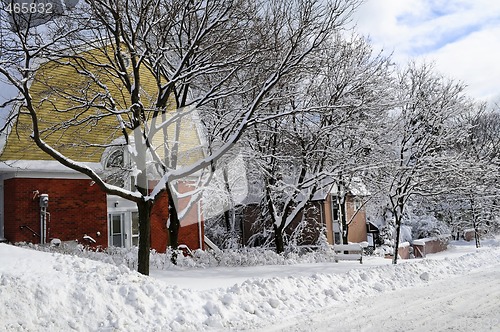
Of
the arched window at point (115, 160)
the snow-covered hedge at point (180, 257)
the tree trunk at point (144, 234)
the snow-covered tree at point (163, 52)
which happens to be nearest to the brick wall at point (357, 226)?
the snow-covered hedge at point (180, 257)

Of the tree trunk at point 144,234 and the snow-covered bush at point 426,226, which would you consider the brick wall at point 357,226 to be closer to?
the snow-covered bush at point 426,226

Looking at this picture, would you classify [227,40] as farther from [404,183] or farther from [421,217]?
[421,217]

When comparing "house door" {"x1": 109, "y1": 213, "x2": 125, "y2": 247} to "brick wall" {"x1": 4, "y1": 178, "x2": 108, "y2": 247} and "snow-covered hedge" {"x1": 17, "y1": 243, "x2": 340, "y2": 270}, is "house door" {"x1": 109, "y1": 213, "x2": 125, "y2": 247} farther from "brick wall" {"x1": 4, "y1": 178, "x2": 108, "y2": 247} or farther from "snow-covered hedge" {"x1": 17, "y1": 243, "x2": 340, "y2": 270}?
"snow-covered hedge" {"x1": 17, "y1": 243, "x2": 340, "y2": 270}

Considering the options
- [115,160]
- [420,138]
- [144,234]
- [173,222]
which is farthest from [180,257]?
[420,138]

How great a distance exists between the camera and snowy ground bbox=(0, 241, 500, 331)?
7.04 meters

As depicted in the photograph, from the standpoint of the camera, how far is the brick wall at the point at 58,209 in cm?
1659

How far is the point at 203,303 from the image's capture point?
331 inches

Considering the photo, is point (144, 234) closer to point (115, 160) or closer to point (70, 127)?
point (70, 127)

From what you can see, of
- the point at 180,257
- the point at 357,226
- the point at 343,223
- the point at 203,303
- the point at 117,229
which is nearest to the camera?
the point at 203,303

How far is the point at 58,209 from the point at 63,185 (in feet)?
3.09

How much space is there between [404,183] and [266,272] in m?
8.43

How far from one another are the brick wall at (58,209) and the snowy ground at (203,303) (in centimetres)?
791

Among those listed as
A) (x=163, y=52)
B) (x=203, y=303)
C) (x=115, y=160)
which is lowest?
(x=203, y=303)

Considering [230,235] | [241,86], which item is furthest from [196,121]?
[230,235]
